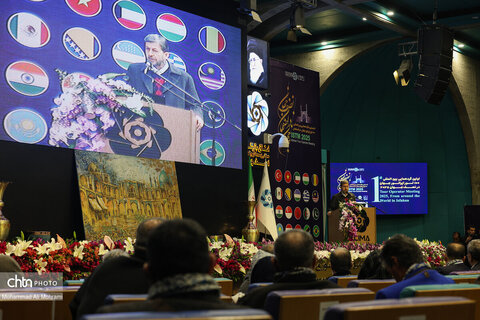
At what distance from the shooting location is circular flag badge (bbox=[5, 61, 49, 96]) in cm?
636

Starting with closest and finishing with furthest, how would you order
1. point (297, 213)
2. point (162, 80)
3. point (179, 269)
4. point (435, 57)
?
point (179, 269), point (162, 80), point (435, 57), point (297, 213)

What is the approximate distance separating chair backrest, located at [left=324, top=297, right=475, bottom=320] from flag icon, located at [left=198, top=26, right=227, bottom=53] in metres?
6.86

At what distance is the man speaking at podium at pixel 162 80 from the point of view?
24.4 feet

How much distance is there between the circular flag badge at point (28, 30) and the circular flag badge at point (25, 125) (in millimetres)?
708

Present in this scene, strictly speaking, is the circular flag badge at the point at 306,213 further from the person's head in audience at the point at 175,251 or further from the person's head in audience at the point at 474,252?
the person's head in audience at the point at 175,251

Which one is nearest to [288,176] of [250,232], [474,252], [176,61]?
[250,232]

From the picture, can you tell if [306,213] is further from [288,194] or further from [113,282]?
[113,282]

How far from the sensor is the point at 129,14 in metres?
7.49

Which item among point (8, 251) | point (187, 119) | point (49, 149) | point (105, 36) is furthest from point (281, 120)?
point (8, 251)

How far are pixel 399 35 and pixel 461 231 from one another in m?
5.37

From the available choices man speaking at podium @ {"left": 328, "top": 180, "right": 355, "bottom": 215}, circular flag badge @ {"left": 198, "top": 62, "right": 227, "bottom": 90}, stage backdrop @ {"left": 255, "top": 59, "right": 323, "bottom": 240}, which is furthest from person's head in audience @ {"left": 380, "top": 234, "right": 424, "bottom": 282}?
stage backdrop @ {"left": 255, "top": 59, "right": 323, "bottom": 240}

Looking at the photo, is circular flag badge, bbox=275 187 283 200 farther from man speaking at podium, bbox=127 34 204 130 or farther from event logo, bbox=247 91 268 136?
man speaking at podium, bbox=127 34 204 130

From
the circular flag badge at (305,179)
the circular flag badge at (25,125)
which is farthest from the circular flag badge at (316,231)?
the circular flag badge at (25,125)

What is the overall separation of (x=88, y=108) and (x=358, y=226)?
4529 mm
